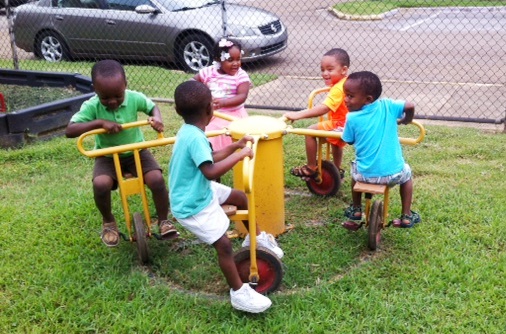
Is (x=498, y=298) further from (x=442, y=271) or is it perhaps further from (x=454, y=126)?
(x=454, y=126)

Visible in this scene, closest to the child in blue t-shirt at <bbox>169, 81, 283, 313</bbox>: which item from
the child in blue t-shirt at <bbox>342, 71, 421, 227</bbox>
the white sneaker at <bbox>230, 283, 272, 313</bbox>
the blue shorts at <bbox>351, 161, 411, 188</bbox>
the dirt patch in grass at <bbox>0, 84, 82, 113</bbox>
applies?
the white sneaker at <bbox>230, 283, 272, 313</bbox>

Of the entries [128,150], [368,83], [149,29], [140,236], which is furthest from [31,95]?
[368,83]

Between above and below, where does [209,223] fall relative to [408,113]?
below

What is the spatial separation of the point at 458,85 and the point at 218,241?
6190 mm

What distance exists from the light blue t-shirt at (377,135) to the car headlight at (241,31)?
634 centimetres

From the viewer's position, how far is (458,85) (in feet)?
27.7

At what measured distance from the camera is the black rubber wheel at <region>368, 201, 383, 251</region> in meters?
3.80

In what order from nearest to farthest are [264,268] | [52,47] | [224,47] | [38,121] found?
[264,268] < [224,47] < [38,121] < [52,47]

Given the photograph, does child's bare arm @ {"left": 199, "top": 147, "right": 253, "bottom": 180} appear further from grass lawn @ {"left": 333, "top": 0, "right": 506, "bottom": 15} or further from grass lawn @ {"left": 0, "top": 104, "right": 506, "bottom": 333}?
grass lawn @ {"left": 333, "top": 0, "right": 506, "bottom": 15}

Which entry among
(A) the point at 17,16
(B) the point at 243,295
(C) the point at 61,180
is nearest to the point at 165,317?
(B) the point at 243,295

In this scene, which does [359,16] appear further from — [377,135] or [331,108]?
[377,135]

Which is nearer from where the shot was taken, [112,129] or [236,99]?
[112,129]

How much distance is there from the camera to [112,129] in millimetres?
3805

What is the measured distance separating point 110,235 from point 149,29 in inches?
262
